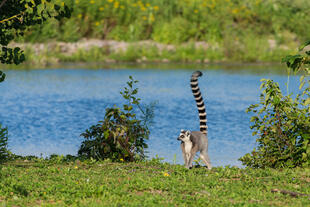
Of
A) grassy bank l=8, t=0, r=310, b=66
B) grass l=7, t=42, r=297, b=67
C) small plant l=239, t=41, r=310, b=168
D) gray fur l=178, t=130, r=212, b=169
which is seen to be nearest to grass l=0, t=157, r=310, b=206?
gray fur l=178, t=130, r=212, b=169

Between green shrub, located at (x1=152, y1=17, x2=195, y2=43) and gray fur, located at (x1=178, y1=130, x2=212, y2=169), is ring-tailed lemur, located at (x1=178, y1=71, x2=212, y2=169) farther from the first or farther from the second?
green shrub, located at (x1=152, y1=17, x2=195, y2=43)

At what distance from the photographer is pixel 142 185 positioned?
893 centimetres

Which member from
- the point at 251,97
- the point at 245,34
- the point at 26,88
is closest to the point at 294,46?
the point at 245,34

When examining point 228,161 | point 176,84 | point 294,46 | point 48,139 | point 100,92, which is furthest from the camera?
point 294,46

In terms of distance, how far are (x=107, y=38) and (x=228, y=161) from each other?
25622 mm

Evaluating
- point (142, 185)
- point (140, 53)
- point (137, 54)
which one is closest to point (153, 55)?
point (140, 53)

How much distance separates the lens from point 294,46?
37.2m

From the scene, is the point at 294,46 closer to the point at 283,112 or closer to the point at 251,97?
the point at 251,97

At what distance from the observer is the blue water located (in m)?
15.5

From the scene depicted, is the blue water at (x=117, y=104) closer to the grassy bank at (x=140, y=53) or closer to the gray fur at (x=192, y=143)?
the gray fur at (x=192, y=143)

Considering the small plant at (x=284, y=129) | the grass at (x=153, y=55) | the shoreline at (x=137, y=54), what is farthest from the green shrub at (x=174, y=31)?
the small plant at (x=284, y=129)

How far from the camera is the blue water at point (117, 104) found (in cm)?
1549

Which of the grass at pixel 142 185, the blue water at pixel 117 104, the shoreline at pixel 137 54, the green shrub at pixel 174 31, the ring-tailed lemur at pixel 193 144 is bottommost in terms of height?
the blue water at pixel 117 104

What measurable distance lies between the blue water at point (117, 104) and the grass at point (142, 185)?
3078mm
